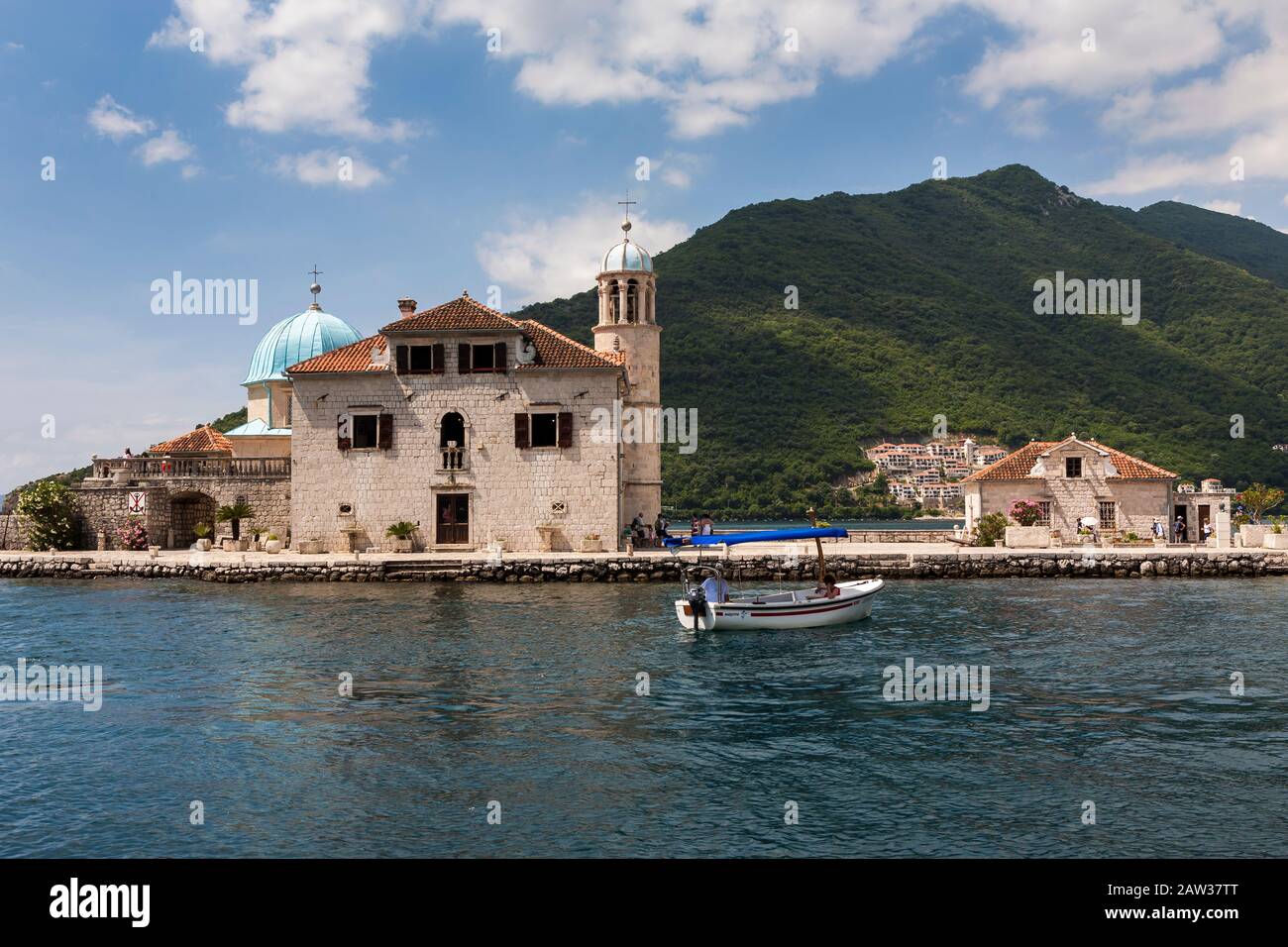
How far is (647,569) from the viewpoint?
1502 inches

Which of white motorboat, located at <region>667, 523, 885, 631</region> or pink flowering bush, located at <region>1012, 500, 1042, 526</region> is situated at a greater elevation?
pink flowering bush, located at <region>1012, 500, 1042, 526</region>

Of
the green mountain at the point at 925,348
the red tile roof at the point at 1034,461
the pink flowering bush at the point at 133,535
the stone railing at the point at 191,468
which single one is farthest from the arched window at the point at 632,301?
the green mountain at the point at 925,348

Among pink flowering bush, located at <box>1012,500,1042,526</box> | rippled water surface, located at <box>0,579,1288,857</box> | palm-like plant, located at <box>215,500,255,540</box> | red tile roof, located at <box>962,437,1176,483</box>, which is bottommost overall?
rippled water surface, located at <box>0,579,1288,857</box>

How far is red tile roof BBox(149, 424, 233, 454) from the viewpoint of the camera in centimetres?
4828

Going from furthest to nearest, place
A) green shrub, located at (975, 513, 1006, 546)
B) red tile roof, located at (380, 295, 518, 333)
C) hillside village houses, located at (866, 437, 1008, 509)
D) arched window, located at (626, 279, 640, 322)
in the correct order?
hillside village houses, located at (866, 437, 1008, 509) < arched window, located at (626, 279, 640, 322) < green shrub, located at (975, 513, 1006, 546) < red tile roof, located at (380, 295, 518, 333)

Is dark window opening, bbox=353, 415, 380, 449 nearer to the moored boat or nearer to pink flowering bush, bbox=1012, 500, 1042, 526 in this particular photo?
the moored boat

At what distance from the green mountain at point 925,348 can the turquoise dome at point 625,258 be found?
5115 centimetres

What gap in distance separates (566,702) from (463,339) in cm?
2615

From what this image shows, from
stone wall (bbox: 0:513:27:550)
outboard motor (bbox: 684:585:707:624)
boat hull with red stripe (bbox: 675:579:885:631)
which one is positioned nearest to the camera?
outboard motor (bbox: 684:585:707:624)

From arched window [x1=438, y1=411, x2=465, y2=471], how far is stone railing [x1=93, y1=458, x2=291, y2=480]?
8.49m

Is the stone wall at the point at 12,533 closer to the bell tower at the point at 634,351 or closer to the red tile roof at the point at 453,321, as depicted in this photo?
the red tile roof at the point at 453,321

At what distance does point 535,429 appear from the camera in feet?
135

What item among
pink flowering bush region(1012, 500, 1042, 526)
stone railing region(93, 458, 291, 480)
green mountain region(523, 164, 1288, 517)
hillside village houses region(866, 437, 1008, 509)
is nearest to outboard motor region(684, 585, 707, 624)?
pink flowering bush region(1012, 500, 1042, 526)
